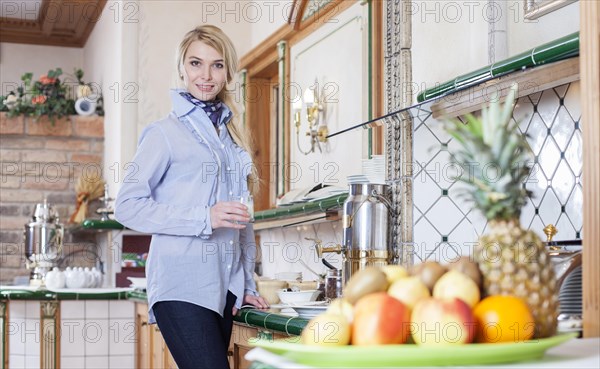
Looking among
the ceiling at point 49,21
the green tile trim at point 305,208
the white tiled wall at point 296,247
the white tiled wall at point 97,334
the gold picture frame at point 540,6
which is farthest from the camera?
the ceiling at point 49,21

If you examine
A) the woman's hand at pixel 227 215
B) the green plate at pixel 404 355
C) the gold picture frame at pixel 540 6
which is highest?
the gold picture frame at pixel 540 6

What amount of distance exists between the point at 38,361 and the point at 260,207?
151 cm

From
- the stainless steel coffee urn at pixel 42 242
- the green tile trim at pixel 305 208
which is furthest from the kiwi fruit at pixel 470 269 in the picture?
the stainless steel coffee urn at pixel 42 242

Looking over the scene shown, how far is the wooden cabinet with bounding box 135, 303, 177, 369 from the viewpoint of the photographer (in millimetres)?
3764

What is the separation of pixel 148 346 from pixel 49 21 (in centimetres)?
352

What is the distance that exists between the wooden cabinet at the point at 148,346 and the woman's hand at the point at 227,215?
4.35 ft

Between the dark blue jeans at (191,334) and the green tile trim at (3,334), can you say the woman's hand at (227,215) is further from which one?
the green tile trim at (3,334)

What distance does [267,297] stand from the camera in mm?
3057

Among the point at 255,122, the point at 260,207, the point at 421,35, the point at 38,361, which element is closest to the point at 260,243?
the point at 260,207

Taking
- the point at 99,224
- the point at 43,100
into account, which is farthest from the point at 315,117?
the point at 43,100

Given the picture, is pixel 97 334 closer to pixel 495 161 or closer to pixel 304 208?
pixel 304 208

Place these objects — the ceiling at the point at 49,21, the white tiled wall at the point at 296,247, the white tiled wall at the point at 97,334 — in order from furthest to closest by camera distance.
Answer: the ceiling at the point at 49,21 < the white tiled wall at the point at 97,334 < the white tiled wall at the point at 296,247

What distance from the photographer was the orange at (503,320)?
1.11m

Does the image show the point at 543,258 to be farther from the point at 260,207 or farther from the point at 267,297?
the point at 260,207
